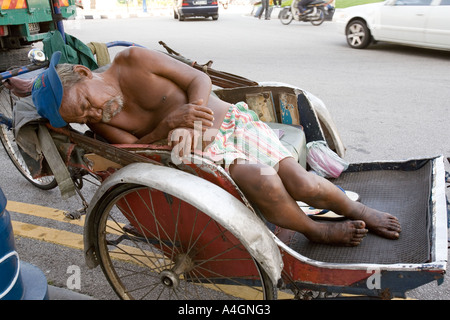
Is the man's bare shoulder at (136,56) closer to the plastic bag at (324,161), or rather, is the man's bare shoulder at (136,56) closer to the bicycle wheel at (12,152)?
the plastic bag at (324,161)

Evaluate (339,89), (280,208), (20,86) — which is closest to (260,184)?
(280,208)

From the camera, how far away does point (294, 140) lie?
8.73 ft

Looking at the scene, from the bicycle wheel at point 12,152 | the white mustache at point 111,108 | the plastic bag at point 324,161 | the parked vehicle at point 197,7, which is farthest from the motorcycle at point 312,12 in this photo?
the white mustache at point 111,108

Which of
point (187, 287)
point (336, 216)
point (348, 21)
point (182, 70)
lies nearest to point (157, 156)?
point (182, 70)

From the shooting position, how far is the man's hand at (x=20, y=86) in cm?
255

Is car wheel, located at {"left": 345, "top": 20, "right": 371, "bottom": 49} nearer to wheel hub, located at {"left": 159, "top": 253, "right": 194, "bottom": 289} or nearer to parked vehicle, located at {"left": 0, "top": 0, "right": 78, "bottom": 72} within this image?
parked vehicle, located at {"left": 0, "top": 0, "right": 78, "bottom": 72}

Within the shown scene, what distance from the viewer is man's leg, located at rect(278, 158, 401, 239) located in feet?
6.80

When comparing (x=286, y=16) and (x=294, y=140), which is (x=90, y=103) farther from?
(x=286, y=16)

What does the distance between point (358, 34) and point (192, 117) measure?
825 centimetres

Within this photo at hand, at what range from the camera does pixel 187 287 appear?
2383mm

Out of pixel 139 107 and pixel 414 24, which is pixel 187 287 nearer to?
pixel 139 107

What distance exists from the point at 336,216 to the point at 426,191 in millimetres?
551
